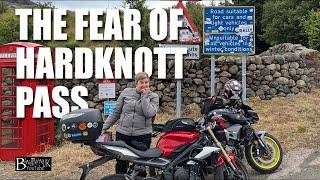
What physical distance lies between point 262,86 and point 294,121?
2503 mm

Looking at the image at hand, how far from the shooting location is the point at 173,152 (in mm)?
5965

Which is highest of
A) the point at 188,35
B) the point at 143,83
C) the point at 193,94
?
the point at 188,35

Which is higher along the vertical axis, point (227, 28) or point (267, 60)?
point (227, 28)

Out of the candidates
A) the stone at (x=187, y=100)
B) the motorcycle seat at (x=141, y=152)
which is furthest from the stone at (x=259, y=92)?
the motorcycle seat at (x=141, y=152)

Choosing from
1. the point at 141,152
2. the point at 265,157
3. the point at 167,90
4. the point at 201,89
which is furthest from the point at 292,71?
the point at 141,152

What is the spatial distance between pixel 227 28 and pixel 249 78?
421cm

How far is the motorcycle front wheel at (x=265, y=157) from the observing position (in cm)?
706

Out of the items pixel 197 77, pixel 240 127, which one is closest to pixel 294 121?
pixel 197 77

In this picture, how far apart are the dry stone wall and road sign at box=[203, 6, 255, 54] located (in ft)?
11.5

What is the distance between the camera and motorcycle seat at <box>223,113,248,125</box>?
6706mm

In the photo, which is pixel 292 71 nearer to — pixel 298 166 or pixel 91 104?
pixel 91 104

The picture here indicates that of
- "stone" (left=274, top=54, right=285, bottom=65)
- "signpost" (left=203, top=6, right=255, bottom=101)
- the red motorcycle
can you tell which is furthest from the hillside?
the red motorcycle

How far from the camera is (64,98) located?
1305 cm

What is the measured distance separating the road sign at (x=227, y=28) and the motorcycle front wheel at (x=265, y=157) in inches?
96.0
